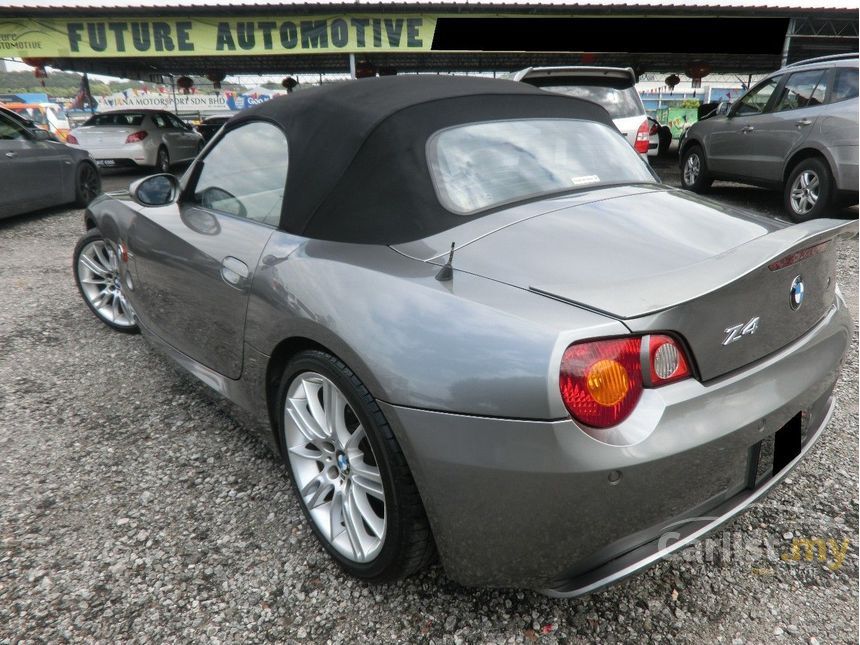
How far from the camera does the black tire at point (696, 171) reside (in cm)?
877

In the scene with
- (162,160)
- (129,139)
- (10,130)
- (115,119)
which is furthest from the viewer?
(162,160)

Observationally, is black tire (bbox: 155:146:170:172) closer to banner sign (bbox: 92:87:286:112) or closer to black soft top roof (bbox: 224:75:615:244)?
black soft top roof (bbox: 224:75:615:244)

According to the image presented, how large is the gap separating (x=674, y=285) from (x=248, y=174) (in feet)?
5.89

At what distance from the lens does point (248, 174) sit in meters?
2.52

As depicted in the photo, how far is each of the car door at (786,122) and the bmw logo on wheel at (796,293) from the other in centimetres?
603

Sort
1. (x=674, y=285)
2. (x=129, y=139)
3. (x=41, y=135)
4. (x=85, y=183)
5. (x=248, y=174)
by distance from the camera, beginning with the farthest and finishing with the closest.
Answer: (x=129, y=139) → (x=85, y=183) → (x=41, y=135) → (x=248, y=174) → (x=674, y=285)

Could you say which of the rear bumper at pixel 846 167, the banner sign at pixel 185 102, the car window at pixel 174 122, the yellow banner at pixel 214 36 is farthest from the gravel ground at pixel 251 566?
the banner sign at pixel 185 102

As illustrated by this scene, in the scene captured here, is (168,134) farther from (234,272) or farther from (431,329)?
(431,329)

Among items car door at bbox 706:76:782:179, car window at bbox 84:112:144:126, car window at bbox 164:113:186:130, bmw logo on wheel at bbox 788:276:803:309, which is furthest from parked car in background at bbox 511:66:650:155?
car window at bbox 164:113:186:130

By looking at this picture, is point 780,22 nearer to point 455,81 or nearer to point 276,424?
point 455,81

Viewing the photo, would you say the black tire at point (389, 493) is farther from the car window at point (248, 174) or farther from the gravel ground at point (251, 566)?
the car window at point (248, 174)

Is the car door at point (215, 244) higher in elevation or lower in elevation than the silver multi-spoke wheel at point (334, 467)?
higher

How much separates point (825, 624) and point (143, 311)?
3139mm

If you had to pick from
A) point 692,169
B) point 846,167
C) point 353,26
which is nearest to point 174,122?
point 353,26
